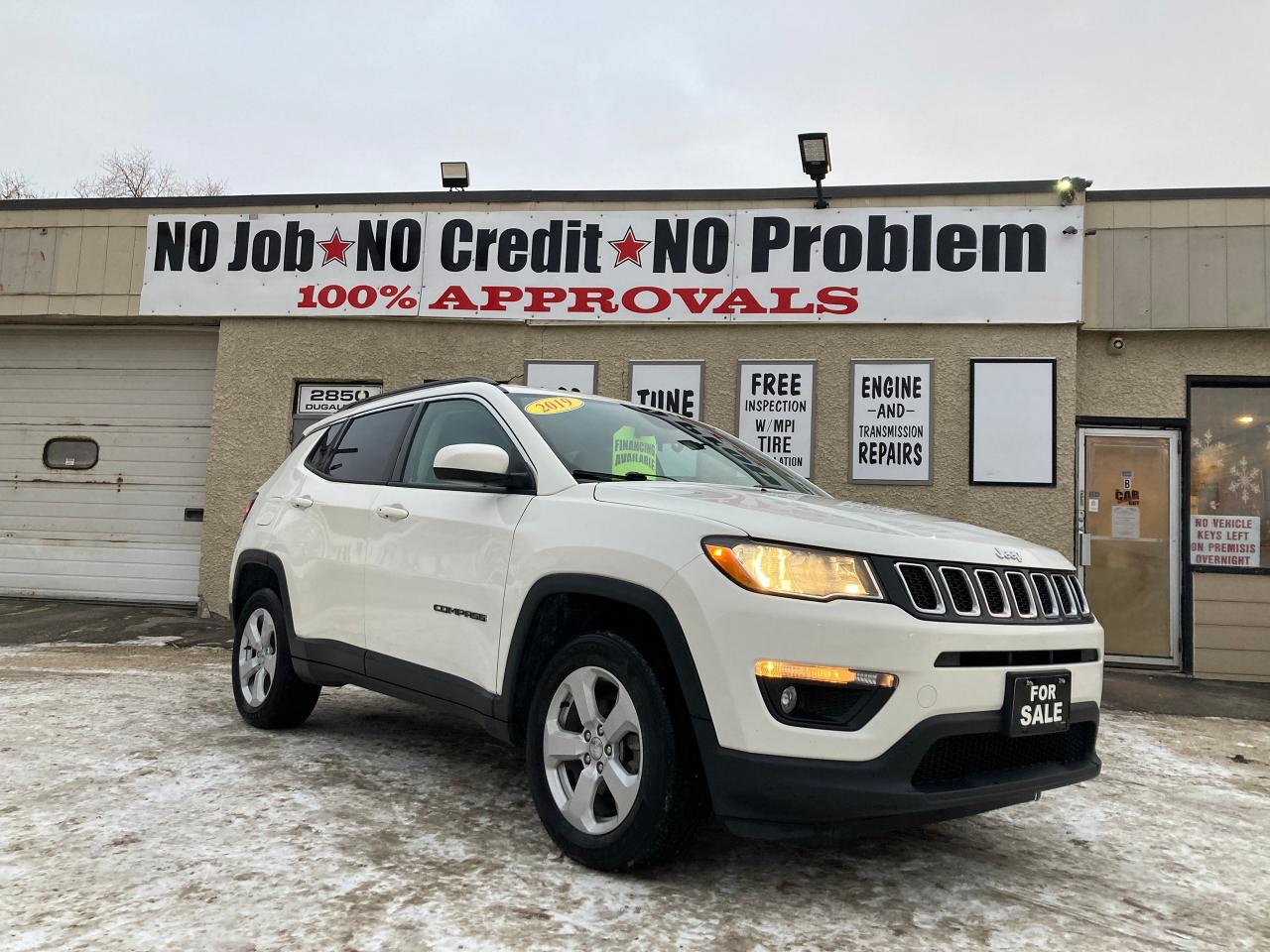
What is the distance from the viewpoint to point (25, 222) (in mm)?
9977

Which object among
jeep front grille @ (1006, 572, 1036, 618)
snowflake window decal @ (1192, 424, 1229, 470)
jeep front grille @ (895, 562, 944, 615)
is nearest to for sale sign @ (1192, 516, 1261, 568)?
snowflake window decal @ (1192, 424, 1229, 470)

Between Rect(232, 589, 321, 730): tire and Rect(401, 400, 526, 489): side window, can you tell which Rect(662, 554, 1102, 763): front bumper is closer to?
Rect(401, 400, 526, 489): side window

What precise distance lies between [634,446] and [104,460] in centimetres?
867

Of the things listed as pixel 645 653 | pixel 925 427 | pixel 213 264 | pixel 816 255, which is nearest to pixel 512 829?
pixel 645 653

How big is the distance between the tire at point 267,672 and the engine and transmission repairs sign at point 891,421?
5357 mm

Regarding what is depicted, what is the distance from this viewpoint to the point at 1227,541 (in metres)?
8.11

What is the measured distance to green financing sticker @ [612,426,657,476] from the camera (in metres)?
3.56

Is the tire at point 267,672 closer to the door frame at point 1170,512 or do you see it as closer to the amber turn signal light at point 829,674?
the amber turn signal light at point 829,674

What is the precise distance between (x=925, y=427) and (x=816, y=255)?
6.24ft

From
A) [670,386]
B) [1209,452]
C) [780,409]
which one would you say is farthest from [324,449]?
[1209,452]

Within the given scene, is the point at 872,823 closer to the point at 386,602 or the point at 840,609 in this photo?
the point at 840,609

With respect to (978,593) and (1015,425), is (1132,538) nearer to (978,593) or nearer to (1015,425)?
(1015,425)

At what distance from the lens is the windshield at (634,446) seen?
3541 millimetres

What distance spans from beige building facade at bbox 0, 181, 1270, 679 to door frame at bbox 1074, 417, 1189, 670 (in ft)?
0.08
